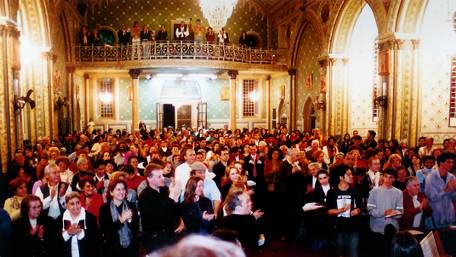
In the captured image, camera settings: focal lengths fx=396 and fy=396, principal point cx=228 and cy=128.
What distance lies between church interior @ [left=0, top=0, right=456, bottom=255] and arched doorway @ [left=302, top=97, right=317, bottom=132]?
0.08 m

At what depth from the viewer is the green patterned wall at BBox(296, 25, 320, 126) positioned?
69.5ft

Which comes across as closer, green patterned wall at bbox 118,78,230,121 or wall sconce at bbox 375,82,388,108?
wall sconce at bbox 375,82,388,108

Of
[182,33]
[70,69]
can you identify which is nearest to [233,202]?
[70,69]

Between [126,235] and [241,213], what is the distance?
59.1 inches

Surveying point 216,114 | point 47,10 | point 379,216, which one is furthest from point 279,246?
point 216,114

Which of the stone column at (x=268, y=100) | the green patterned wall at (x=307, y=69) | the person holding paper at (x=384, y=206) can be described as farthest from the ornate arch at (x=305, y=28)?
the person holding paper at (x=384, y=206)

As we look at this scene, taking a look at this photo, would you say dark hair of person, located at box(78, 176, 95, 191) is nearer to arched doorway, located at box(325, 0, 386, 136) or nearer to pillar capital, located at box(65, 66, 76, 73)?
arched doorway, located at box(325, 0, 386, 136)

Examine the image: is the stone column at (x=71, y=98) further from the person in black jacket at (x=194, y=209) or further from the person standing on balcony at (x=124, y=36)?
the person in black jacket at (x=194, y=209)

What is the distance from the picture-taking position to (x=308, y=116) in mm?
22719

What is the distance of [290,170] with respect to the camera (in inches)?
315

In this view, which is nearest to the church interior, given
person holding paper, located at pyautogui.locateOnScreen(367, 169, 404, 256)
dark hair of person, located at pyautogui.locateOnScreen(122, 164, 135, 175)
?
dark hair of person, located at pyautogui.locateOnScreen(122, 164, 135, 175)

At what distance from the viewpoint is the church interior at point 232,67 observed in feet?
46.3

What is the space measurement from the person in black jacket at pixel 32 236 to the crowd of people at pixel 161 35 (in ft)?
59.6

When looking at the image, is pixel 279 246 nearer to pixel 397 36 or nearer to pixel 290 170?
pixel 290 170
